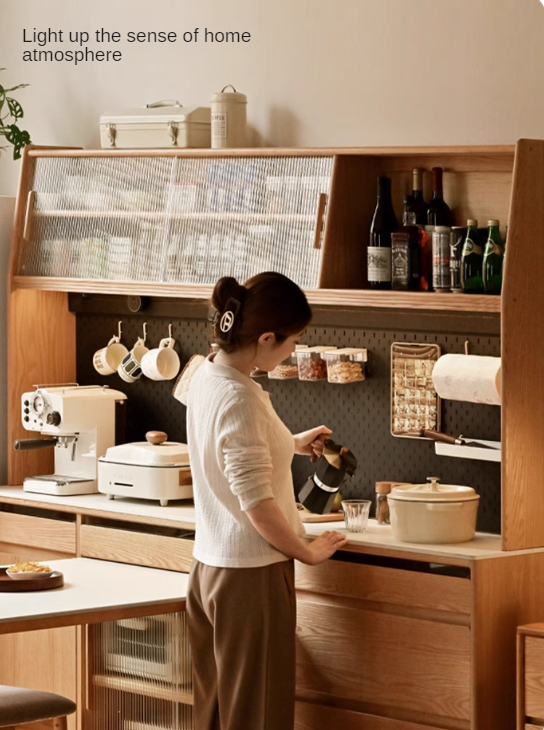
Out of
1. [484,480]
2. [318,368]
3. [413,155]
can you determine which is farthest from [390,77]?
[484,480]

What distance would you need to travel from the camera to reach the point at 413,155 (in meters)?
4.18

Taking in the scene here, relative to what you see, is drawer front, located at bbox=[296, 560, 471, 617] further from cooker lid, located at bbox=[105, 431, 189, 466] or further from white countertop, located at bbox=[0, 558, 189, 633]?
cooker lid, located at bbox=[105, 431, 189, 466]

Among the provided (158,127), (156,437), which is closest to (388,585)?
(156,437)

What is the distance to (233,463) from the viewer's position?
353cm

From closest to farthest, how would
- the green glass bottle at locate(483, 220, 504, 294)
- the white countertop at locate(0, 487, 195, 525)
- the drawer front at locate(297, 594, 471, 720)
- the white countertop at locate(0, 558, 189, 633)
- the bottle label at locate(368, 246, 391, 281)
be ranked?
the white countertop at locate(0, 558, 189, 633), the drawer front at locate(297, 594, 471, 720), the green glass bottle at locate(483, 220, 504, 294), the bottle label at locate(368, 246, 391, 281), the white countertop at locate(0, 487, 195, 525)

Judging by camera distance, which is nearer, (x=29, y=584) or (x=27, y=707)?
(x=27, y=707)

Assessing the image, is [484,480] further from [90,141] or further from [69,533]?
[90,141]

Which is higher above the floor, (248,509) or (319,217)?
(319,217)

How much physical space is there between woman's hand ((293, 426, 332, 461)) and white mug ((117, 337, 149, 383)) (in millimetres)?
1159

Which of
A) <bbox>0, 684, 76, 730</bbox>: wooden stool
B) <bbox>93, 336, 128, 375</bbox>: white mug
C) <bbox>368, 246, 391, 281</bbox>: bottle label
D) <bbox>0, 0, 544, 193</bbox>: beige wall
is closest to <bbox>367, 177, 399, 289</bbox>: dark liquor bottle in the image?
<bbox>368, 246, 391, 281</bbox>: bottle label

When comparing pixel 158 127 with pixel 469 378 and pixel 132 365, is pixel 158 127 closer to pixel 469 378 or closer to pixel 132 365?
pixel 132 365

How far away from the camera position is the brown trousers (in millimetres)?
3594

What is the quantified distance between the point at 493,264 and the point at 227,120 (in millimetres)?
1222

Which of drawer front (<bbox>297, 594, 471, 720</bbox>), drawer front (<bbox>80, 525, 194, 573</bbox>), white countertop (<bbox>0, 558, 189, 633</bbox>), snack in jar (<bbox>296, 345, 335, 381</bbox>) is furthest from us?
snack in jar (<bbox>296, 345, 335, 381</bbox>)
